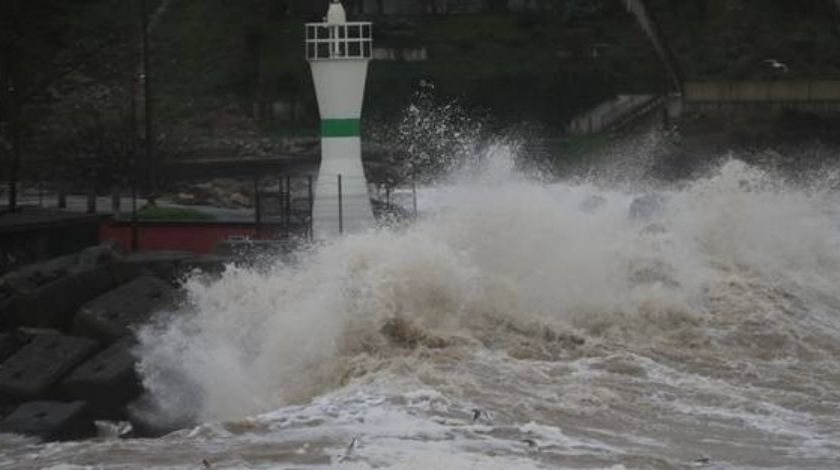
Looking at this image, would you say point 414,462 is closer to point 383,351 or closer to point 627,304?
point 383,351

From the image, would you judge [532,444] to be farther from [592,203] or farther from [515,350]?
[592,203]

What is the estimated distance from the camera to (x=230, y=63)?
5059 cm

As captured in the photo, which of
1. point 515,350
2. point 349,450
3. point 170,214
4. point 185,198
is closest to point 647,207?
point 170,214

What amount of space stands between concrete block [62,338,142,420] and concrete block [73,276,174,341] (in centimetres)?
119

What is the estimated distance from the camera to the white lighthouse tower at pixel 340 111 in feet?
55.9

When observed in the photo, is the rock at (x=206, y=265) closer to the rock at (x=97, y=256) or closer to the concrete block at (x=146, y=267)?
the concrete block at (x=146, y=267)

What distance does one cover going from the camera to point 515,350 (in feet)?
45.2

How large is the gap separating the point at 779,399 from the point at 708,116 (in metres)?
32.9

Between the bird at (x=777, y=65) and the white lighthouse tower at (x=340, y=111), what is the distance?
105ft

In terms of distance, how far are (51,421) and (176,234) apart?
8242mm

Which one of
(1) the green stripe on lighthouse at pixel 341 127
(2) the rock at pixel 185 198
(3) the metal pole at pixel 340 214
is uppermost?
(1) the green stripe on lighthouse at pixel 341 127

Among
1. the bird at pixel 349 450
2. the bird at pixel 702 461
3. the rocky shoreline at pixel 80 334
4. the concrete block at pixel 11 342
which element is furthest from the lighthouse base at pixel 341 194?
the bird at pixel 702 461

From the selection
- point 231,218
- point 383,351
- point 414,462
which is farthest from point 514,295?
point 231,218

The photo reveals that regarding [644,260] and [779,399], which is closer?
[779,399]
